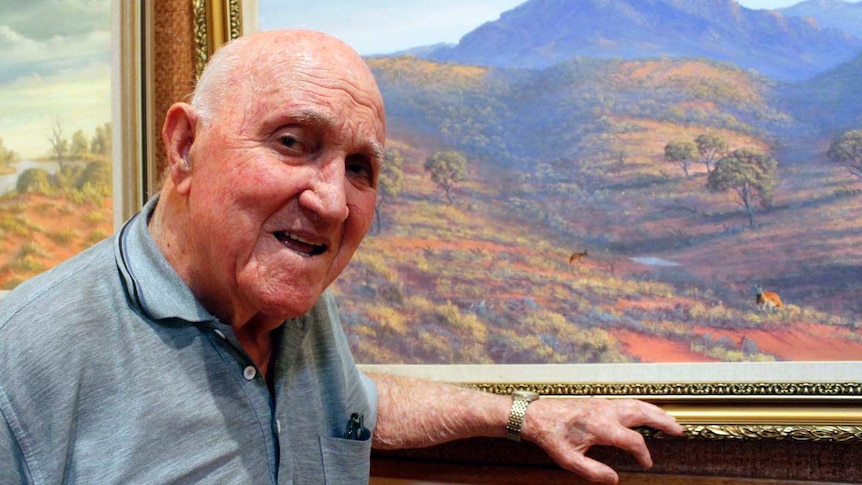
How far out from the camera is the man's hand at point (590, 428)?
4.43 ft

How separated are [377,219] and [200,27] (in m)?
0.58

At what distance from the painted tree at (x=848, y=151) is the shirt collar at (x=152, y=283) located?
0.98 m

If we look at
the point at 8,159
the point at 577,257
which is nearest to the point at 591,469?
the point at 577,257

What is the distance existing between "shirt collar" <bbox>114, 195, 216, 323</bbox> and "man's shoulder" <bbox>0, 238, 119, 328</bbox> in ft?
0.08

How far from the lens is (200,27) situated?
1.73 metres

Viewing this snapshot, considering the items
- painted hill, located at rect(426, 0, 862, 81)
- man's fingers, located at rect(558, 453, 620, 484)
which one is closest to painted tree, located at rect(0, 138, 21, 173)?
Answer: painted hill, located at rect(426, 0, 862, 81)

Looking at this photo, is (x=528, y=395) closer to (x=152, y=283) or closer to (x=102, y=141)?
(x=152, y=283)

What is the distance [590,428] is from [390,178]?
0.60 m

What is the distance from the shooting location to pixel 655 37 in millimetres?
1396

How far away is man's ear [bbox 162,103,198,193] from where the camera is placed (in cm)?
111

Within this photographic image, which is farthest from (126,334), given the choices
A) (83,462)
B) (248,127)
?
(248,127)

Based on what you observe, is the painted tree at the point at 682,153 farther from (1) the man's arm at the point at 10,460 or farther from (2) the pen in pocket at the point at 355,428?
(1) the man's arm at the point at 10,460

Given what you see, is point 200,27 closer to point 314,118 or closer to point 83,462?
point 314,118

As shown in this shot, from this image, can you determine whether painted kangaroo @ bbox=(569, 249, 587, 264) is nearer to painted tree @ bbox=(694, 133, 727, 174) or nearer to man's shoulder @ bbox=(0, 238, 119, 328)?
painted tree @ bbox=(694, 133, 727, 174)
